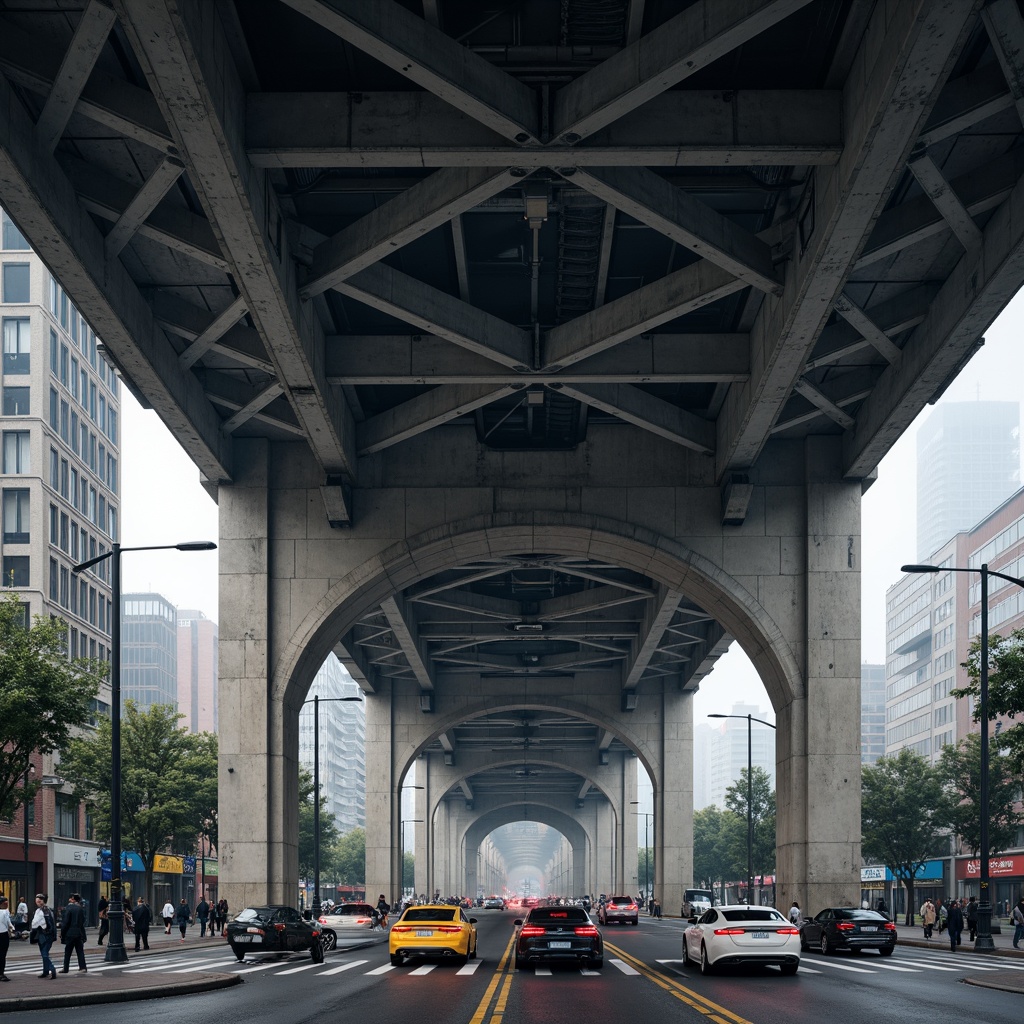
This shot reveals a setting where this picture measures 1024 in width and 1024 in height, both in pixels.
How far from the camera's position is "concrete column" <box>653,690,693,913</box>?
247 feet

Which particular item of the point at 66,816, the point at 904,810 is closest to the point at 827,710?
the point at 904,810

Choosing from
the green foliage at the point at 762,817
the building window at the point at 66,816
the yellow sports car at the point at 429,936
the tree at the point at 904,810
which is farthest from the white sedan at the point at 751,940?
the green foliage at the point at 762,817

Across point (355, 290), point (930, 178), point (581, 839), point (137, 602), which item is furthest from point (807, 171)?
point (137, 602)

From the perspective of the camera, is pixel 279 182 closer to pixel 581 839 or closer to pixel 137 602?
pixel 581 839

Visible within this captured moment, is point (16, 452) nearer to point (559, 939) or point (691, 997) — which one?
point (559, 939)

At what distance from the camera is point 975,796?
7512 cm

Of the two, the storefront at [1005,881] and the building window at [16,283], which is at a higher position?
the building window at [16,283]

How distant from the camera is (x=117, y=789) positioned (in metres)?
31.4

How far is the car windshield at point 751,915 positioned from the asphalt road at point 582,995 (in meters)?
1.01

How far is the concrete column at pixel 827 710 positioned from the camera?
37.5 meters

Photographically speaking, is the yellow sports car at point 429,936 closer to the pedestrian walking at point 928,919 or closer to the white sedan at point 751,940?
the white sedan at point 751,940

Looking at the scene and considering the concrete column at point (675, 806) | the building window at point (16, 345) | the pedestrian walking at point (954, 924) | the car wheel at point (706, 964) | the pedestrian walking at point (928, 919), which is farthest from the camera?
the building window at point (16, 345)

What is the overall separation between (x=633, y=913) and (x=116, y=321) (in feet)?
153

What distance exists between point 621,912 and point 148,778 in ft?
73.8
